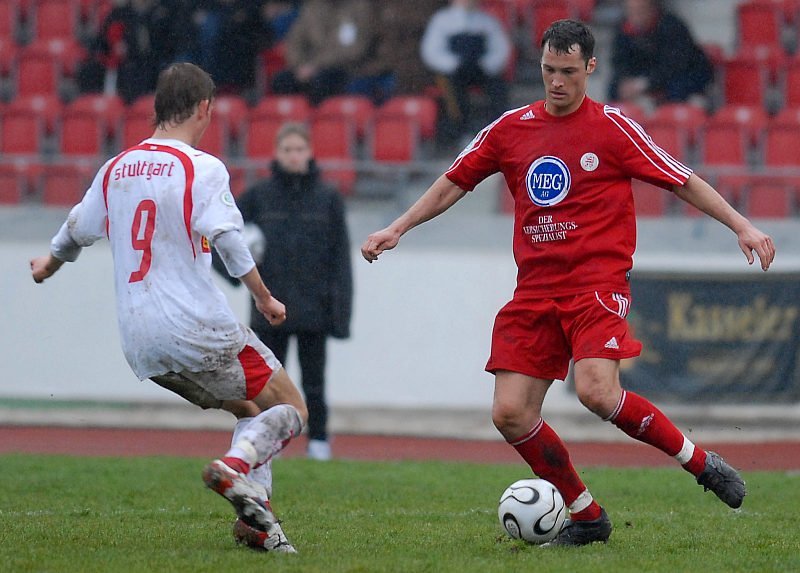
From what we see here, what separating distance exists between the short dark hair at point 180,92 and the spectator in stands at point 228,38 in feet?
31.5

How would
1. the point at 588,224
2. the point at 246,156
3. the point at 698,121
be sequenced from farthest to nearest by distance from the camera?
the point at 246,156 → the point at 698,121 → the point at 588,224

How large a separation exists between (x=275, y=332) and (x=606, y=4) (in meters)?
8.56

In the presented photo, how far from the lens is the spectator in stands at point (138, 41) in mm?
14422

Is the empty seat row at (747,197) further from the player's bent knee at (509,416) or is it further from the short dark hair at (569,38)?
the player's bent knee at (509,416)

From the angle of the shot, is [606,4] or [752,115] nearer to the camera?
[752,115]

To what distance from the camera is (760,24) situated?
1485 cm

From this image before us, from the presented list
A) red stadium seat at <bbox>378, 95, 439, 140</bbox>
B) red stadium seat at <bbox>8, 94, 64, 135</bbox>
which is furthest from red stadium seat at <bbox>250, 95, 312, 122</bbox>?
red stadium seat at <bbox>8, 94, 64, 135</bbox>

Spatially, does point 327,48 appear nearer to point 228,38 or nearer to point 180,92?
point 228,38

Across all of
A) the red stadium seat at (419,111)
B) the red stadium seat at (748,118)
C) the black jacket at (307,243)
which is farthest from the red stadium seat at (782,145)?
the black jacket at (307,243)

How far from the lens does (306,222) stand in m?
8.94

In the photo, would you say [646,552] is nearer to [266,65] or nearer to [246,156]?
[246,156]

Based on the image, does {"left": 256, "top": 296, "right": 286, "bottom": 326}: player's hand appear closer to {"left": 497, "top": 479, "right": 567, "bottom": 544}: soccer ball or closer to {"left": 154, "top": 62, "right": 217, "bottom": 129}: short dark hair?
{"left": 154, "top": 62, "right": 217, "bottom": 129}: short dark hair

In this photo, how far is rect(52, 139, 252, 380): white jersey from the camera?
477 centimetres

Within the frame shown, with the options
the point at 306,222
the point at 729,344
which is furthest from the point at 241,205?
the point at 729,344
